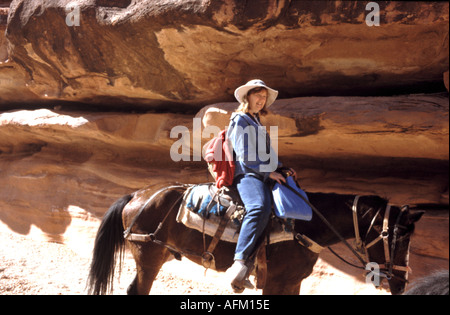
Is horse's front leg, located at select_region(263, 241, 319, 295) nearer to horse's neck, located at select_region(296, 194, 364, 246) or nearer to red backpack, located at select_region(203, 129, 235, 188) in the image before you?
horse's neck, located at select_region(296, 194, 364, 246)

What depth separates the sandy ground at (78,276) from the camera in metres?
4.93

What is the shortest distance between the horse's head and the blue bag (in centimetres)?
60

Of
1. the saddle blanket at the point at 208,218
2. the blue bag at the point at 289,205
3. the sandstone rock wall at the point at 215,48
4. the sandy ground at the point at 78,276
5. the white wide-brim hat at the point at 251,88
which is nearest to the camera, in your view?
the blue bag at the point at 289,205

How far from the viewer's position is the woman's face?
3.70m

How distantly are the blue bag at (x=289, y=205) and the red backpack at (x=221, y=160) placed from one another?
1.47 ft

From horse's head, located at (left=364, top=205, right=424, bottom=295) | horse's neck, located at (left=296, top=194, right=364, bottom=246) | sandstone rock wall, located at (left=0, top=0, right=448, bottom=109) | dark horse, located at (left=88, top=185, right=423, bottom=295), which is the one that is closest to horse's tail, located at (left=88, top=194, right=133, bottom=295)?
dark horse, located at (left=88, top=185, right=423, bottom=295)

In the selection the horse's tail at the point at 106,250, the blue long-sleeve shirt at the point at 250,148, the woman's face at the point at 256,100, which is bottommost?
the horse's tail at the point at 106,250

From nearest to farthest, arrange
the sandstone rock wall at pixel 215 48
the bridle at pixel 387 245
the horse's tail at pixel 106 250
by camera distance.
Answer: the bridle at pixel 387 245 < the horse's tail at pixel 106 250 < the sandstone rock wall at pixel 215 48

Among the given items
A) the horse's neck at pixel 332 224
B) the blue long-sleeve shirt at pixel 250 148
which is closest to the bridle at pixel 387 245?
the horse's neck at pixel 332 224

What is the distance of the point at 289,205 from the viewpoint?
3377mm

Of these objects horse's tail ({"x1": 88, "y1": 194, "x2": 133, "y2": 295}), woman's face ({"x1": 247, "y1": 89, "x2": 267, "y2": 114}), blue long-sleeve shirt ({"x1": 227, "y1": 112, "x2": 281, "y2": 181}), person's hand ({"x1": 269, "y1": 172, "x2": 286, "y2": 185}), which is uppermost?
woman's face ({"x1": 247, "y1": 89, "x2": 267, "y2": 114})

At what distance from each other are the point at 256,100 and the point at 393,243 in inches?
69.0

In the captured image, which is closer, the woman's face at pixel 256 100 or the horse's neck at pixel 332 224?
the horse's neck at pixel 332 224

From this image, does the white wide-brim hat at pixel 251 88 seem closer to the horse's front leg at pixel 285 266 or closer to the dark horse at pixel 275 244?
the dark horse at pixel 275 244
